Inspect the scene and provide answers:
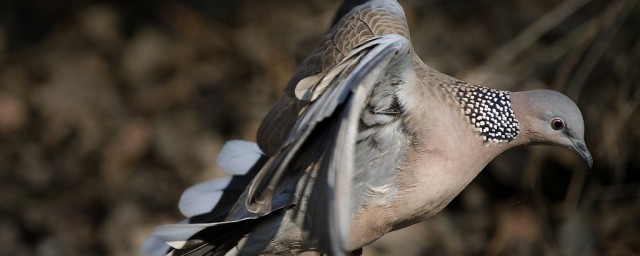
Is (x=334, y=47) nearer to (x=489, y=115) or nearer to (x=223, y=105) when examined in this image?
(x=489, y=115)

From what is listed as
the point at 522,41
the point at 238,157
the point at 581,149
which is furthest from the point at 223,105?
the point at 581,149

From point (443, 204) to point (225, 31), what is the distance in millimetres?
3026

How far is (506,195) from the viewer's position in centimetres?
501

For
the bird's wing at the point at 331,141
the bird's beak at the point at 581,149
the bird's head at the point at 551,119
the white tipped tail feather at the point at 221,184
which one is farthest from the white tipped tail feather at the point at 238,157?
the bird's beak at the point at 581,149

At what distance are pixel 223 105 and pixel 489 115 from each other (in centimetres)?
275

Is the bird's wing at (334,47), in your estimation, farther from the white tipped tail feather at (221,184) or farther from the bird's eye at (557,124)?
the bird's eye at (557,124)

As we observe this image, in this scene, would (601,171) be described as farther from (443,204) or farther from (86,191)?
(86,191)

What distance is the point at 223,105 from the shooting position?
5434mm

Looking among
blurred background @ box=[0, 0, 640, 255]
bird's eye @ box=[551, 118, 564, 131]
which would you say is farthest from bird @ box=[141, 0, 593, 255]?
blurred background @ box=[0, 0, 640, 255]

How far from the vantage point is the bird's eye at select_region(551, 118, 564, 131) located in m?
2.85

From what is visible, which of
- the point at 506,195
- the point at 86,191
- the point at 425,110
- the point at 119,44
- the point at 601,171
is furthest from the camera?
the point at 119,44

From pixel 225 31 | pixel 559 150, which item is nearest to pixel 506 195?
pixel 559 150

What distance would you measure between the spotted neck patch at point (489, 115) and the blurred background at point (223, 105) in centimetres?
144

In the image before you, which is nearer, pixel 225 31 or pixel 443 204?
pixel 443 204
